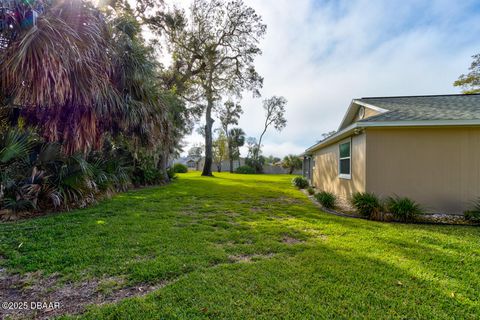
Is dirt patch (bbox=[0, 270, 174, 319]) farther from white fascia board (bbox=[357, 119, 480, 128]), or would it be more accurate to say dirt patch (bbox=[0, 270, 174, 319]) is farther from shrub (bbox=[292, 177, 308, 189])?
shrub (bbox=[292, 177, 308, 189])

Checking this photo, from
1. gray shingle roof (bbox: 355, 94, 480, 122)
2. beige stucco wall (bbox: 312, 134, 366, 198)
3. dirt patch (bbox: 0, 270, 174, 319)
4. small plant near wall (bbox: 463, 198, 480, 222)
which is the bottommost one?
dirt patch (bbox: 0, 270, 174, 319)

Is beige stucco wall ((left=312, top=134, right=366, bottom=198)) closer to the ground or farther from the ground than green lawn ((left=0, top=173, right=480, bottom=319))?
farther from the ground

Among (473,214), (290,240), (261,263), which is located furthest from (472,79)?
(261,263)

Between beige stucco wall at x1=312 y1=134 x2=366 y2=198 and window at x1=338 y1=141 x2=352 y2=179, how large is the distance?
20cm

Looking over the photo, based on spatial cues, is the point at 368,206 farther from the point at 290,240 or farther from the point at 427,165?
the point at 290,240

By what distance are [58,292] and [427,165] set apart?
329 inches

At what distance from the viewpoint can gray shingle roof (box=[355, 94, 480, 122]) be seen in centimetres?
603

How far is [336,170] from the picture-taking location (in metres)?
9.13

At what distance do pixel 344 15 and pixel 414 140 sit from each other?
539cm

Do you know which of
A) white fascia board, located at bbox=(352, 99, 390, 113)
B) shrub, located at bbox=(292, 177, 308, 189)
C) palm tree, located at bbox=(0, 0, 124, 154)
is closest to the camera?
palm tree, located at bbox=(0, 0, 124, 154)

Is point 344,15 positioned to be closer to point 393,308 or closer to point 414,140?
point 414,140

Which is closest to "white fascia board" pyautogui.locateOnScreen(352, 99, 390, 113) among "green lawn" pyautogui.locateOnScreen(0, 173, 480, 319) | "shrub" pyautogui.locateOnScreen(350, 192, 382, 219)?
"shrub" pyautogui.locateOnScreen(350, 192, 382, 219)

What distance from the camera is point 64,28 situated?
3.59 metres

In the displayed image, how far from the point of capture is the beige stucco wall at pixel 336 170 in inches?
260
